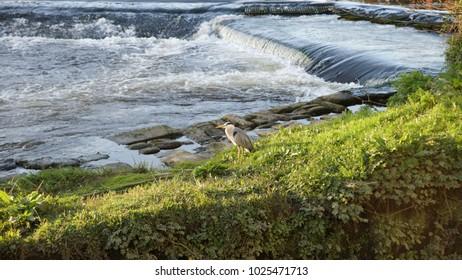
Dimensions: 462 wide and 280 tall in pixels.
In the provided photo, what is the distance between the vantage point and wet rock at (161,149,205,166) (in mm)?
8091

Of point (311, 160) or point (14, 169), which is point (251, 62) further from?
point (311, 160)

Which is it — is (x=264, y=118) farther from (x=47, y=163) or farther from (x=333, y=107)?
(x=47, y=163)

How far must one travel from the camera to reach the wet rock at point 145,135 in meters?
9.32

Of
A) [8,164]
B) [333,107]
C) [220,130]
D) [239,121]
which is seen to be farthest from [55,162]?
[333,107]

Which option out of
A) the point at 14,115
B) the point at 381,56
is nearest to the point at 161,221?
the point at 14,115

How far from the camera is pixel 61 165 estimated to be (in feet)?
27.2

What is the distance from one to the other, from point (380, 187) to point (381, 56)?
352 inches

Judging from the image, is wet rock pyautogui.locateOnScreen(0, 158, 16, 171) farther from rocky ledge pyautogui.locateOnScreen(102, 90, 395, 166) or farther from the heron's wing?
the heron's wing

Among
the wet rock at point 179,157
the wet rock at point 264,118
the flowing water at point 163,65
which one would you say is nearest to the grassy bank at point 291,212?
the wet rock at point 179,157

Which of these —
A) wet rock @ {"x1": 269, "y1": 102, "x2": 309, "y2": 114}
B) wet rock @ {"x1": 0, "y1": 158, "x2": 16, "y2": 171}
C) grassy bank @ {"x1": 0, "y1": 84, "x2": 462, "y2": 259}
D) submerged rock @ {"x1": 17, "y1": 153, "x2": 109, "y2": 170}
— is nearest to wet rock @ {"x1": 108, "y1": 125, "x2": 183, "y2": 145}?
submerged rock @ {"x1": 17, "y1": 153, "x2": 109, "y2": 170}

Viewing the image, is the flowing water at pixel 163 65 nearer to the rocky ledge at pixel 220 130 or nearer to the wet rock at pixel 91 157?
the wet rock at pixel 91 157

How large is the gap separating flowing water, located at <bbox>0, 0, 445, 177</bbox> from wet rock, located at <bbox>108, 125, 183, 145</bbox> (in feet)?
0.72

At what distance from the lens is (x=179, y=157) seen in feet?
27.2

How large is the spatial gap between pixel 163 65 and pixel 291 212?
37.0ft
